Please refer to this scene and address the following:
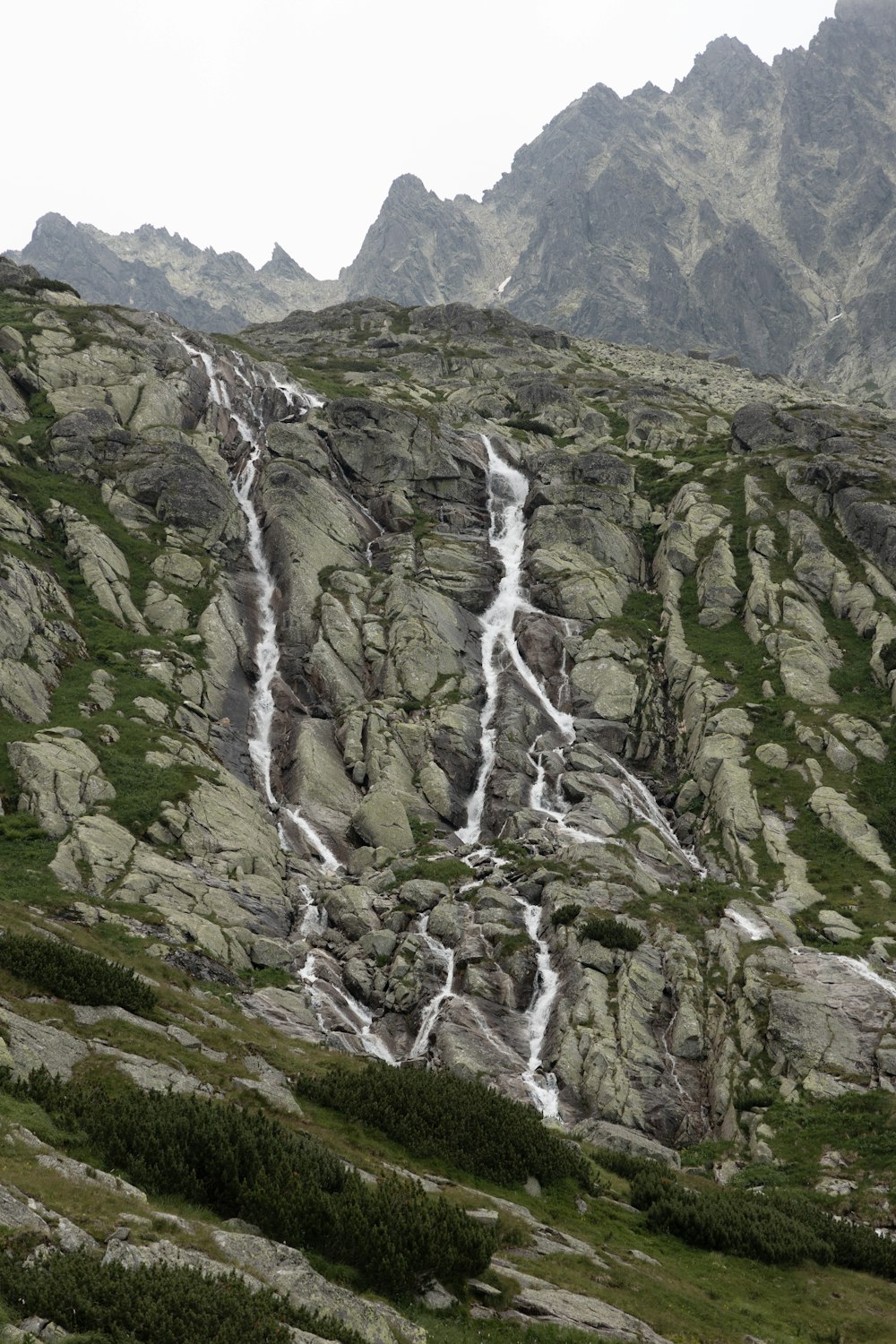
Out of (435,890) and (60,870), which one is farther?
(435,890)

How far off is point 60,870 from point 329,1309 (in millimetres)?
28927

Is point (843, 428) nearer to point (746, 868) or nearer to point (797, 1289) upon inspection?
point (746, 868)

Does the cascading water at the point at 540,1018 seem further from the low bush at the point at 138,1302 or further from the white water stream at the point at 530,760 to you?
the low bush at the point at 138,1302

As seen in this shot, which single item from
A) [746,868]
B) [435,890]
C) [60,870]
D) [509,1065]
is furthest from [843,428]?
[60,870]

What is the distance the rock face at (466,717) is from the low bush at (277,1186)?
2.86 meters

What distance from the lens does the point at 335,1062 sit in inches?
989

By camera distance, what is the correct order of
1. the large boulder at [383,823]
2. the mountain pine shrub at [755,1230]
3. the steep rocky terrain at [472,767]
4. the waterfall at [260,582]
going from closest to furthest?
the mountain pine shrub at [755,1230] → the steep rocky terrain at [472,767] → the large boulder at [383,823] → the waterfall at [260,582]

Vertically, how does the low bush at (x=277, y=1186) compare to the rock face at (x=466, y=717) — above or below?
below

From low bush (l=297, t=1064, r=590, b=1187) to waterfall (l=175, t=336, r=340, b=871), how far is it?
2844 centimetres

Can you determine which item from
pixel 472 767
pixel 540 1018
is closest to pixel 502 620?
pixel 472 767

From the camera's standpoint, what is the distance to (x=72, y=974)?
70.8ft

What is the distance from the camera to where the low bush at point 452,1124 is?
2019cm

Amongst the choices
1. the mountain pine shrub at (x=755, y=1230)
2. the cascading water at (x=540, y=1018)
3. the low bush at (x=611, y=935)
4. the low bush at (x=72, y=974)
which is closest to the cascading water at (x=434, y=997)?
the cascading water at (x=540, y=1018)

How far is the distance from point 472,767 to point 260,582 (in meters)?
29.0
